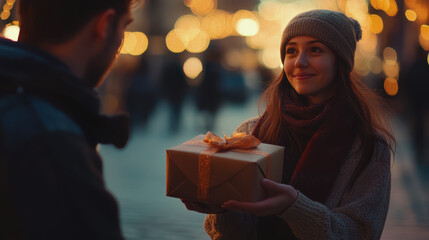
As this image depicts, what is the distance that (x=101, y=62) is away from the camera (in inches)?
52.0

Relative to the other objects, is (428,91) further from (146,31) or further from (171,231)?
(146,31)

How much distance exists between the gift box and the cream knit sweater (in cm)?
21

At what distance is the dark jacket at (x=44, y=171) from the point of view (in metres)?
1.05

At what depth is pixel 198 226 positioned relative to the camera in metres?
5.39

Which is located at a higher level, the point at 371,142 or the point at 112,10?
the point at 112,10

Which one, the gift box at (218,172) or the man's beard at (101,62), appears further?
the gift box at (218,172)

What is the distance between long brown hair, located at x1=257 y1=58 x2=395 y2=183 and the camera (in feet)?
7.34

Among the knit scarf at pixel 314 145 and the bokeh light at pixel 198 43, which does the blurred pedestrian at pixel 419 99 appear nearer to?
the knit scarf at pixel 314 145

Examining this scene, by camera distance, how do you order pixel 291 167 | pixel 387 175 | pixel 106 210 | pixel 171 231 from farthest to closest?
1. pixel 171 231
2. pixel 291 167
3. pixel 387 175
4. pixel 106 210

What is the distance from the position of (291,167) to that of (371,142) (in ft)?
1.26

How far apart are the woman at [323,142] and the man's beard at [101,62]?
86 cm

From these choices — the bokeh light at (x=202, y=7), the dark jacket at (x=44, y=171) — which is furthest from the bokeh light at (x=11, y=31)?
the bokeh light at (x=202, y=7)

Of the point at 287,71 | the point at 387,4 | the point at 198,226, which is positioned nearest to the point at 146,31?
the point at 387,4

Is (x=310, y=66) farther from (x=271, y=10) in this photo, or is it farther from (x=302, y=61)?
(x=271, y=10)
